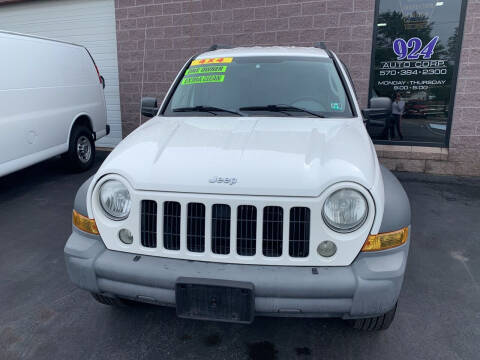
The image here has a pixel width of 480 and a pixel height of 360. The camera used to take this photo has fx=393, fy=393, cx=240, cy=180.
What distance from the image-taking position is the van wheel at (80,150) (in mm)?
6488

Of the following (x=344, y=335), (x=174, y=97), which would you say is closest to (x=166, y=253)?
(x=344, y=335)

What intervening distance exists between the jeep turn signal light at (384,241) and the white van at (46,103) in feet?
15.6

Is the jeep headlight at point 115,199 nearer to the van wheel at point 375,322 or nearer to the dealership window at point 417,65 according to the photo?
the van wheel at point 375,322

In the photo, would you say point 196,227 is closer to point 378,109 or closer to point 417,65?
point 378,109

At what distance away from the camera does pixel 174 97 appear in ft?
11.8

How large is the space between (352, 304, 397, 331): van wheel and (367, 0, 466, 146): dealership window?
17.2ft

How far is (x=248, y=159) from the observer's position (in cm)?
221

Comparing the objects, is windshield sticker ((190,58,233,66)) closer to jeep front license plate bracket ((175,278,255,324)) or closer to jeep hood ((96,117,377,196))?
jeep hood ((96,117,377,196))

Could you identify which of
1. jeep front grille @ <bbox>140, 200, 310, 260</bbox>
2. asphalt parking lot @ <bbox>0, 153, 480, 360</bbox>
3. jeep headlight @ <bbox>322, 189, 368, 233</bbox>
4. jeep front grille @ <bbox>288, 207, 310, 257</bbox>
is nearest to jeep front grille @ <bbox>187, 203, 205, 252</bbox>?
jeep front grille @ <bbox>140, 200, 310, 260</bbox>

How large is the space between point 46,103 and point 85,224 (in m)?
4.14

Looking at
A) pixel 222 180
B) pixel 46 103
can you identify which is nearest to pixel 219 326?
pixel 222 180

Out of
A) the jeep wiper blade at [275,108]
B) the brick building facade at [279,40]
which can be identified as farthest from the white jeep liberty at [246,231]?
the brick building facade at [279,40]

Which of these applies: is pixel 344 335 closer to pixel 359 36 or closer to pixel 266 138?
pixel 266 138

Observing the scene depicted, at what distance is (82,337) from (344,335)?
1.74 meters
